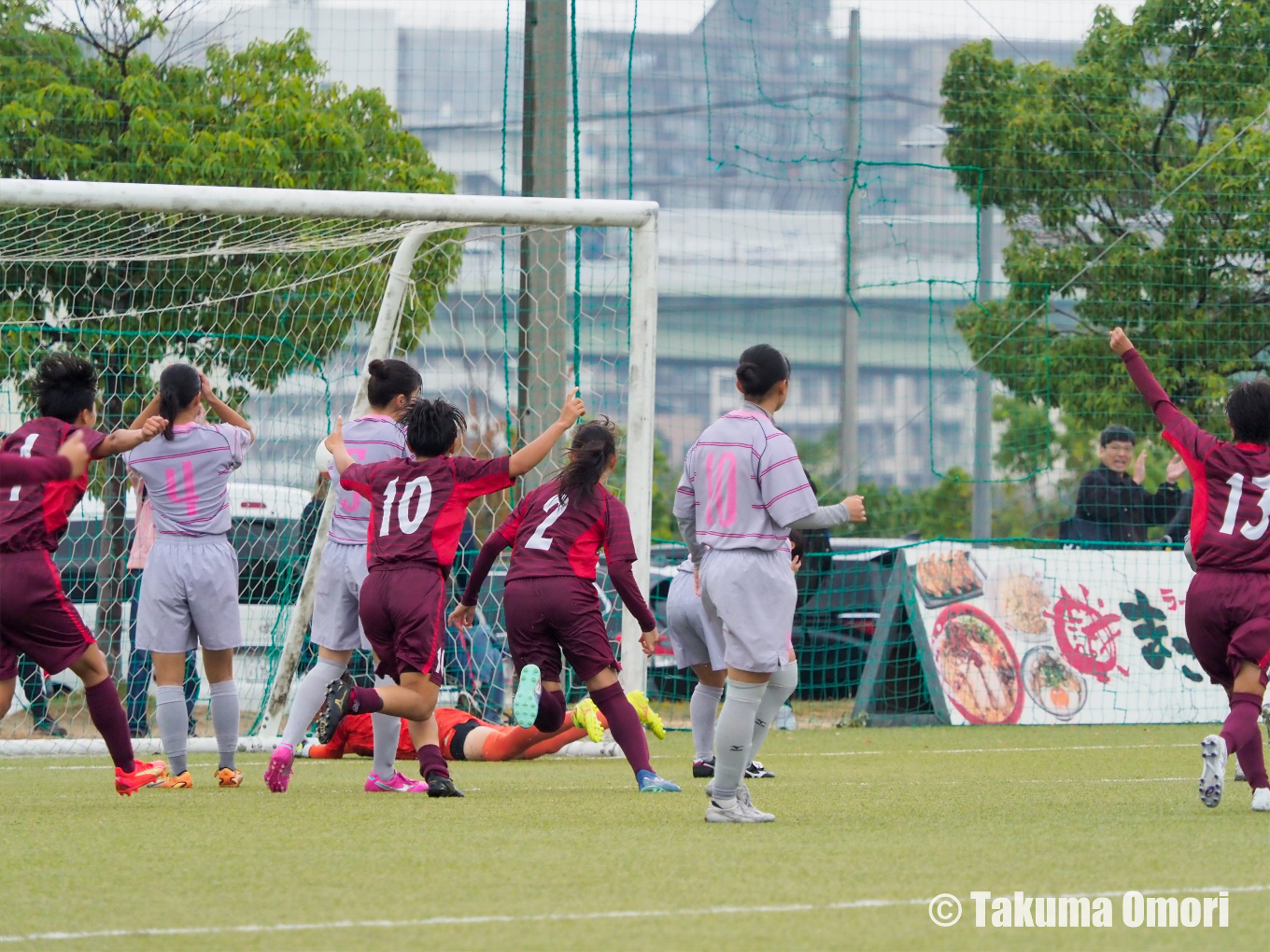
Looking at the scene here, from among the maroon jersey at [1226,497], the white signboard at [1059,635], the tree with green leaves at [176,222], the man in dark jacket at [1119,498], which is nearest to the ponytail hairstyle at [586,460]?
the maroon jersey at [1226,497]

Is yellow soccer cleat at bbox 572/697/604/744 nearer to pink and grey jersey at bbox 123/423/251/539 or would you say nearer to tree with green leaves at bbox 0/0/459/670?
pink and grey jersey at bbox 123/423/251/539

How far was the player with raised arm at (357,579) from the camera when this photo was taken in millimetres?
7109

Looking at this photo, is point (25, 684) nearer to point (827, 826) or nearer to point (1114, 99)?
point (827, 826)

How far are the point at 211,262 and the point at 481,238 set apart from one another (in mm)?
2455

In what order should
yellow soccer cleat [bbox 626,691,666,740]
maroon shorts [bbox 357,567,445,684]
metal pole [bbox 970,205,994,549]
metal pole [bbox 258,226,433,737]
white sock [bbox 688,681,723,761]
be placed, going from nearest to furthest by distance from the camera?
maroon shorts [bbox 357,567,445,684] < white sock [bbox 688,681,723,761] < yellow soccer cleat [bbox 626,691,666,740] < metal pole [bbox 258,226,433,737] < metal pole [bbox 970,205,994,549]

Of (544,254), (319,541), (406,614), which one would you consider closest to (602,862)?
(406,614)

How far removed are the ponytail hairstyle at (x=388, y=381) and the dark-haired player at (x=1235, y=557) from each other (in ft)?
9.85

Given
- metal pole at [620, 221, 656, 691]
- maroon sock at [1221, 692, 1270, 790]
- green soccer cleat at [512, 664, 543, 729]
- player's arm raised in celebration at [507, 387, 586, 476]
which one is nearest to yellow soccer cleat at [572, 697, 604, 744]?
green soccer cleat at [512, 664, 543, 729]

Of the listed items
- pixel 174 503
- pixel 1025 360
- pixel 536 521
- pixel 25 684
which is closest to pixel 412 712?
pixel 536 521

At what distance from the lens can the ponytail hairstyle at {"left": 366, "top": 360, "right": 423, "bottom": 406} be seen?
7.14 metres

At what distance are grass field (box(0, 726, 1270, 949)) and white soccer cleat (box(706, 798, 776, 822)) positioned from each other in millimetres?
98

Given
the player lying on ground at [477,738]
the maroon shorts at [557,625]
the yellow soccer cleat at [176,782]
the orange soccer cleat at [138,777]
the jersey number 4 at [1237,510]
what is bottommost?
the player lying on ground at [477,738]

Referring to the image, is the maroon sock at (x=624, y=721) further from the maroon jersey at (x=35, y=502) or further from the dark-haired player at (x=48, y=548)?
the maroon jersey at (x=35, y=502)

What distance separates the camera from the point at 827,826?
5.59 meters
